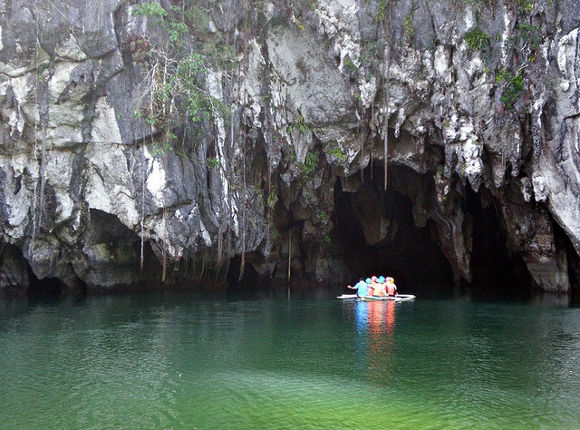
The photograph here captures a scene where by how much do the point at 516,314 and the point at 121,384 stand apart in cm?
1239

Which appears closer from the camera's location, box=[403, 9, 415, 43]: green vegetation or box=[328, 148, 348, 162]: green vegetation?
box=[403, 9, 415, 43]: green vegetation

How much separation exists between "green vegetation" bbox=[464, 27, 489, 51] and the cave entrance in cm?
641

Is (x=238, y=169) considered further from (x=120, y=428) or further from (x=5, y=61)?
(x=120, y=428)

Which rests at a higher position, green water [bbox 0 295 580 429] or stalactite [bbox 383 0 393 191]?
stalactite [bbox 383 0 393 191]

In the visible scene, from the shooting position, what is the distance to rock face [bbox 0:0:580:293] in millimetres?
18812

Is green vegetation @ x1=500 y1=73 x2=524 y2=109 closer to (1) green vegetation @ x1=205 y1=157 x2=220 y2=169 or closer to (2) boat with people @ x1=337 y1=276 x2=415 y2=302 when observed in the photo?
(2) boat with people @ x1=337 y1=276 x2=415 y2=302

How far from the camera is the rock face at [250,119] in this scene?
1881 centimetres

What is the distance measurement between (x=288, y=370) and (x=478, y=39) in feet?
46.6

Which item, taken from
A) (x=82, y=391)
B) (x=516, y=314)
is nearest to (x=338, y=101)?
(x=516, y=314)

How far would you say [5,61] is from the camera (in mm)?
18891

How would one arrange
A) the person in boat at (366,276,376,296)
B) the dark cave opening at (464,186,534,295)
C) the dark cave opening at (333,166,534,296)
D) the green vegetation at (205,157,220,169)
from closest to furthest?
the green vegetation at (205,157,220,169)
the person in boat at (366,276,376,296)
the dark cave opening at (333,166,534,296)
the dark cave opening at (464,186,534,295)

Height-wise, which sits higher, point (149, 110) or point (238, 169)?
point (149, 110)

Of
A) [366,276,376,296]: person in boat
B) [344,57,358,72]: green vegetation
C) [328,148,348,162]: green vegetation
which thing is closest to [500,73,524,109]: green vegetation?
[344,57,358,72]: green vegetation

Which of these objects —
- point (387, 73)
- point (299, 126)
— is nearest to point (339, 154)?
point (299, 126)
